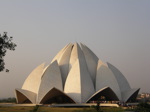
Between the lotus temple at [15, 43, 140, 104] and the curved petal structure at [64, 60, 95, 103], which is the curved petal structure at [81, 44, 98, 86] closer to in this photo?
the lotus temple at [15, 43, 140, 104]

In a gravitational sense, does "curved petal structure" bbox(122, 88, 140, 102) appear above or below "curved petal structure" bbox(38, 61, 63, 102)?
below

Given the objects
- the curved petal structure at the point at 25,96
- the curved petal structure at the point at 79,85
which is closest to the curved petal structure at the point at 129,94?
the curved petal structure at the point at 79,85

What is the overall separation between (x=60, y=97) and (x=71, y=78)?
358cm

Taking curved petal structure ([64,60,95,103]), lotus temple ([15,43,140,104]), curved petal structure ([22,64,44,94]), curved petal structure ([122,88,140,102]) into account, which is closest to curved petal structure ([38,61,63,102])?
lotus temple ([15,43,140,104])

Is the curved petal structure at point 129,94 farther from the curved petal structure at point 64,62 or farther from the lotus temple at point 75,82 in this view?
the curved petal structure at point 64,62

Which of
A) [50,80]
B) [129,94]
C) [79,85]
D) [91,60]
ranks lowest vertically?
[129,94]

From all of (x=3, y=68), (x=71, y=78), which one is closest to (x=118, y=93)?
(x=71, y=78)

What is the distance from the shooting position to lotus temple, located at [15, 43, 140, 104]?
120 ft

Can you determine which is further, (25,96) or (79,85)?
(25,96)

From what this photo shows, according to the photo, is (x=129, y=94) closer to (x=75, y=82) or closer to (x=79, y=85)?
(x=79, y=85)

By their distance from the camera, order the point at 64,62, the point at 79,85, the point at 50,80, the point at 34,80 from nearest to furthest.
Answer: the point at 79,85, the point at 50,80, the point at 34,80, the point at 64,62

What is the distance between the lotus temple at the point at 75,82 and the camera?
36.6 m

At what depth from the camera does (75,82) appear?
36875mm

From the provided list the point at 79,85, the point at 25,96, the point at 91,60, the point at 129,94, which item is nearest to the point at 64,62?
the point at 91,60
